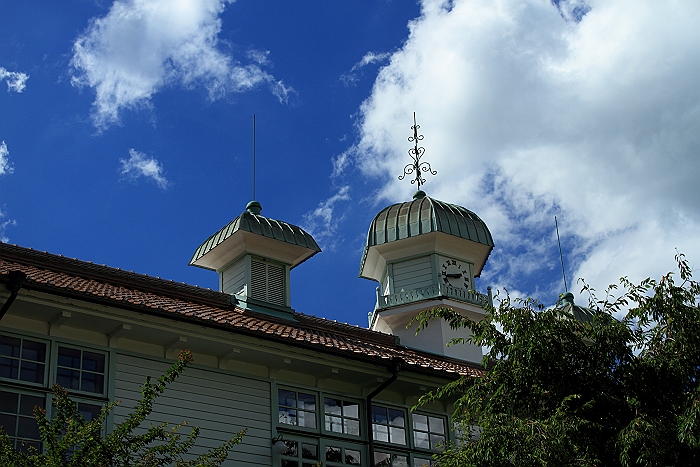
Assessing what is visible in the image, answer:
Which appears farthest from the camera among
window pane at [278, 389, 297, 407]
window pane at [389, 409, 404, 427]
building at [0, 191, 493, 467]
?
window pane at [389, 409, 404, 427]

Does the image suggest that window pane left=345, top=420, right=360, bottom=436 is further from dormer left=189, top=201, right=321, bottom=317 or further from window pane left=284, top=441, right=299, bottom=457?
dormer left=189, top=201, right=321, bottom=317

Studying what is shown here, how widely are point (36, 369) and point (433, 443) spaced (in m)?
7.96

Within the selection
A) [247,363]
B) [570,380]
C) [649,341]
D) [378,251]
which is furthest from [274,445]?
[378,251]

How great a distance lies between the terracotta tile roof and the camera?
1592cm

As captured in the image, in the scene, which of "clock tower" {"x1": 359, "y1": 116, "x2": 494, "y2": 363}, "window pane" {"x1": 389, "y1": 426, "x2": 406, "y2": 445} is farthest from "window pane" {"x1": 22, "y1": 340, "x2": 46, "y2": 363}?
"clock tower" {"x1": 359, "y1": 116, "x2": 494, "y2": 363}

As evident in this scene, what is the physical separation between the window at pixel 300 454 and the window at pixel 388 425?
1.46 metres

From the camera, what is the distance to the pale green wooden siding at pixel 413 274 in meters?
26.3

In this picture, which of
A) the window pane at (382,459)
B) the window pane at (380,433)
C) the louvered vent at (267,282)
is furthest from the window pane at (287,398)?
the louvered vent at (267,282)

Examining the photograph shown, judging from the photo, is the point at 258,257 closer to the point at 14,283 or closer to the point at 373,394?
the point at 373,394

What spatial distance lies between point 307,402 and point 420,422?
2.59 meters

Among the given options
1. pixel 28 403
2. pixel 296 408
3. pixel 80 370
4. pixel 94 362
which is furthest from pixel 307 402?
pixel 28 403

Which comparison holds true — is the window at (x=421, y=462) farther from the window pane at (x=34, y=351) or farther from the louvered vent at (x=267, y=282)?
the window pane at (x=34, y=351)

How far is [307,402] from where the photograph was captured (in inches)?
711

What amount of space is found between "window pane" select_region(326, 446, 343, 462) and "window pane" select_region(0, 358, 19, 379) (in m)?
5.70
